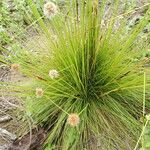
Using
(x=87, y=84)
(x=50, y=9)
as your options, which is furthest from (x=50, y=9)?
(x=87, y=84)

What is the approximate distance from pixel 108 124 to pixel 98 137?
91 millimetres

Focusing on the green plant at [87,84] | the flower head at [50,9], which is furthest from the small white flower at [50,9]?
the green plant at [87,84]

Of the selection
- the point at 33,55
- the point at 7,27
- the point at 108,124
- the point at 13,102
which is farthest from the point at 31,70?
the point at 7,27

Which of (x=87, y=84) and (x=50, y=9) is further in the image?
(x=87, y=84)

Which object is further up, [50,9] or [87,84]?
[50,9]

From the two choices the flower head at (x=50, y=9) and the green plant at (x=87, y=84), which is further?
the green plant at (x=87, y=84)

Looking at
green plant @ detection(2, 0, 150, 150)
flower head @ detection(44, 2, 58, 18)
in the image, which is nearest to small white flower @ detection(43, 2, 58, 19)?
flower head @ detection(44, 2, 58, 18)

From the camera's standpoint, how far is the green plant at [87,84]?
198 centimetres

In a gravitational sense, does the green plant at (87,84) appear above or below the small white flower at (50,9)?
below

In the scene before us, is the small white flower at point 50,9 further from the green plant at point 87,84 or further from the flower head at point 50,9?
the green plant at point 87,84

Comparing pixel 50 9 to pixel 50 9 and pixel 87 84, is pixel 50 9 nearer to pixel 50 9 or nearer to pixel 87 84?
pixel 50 9

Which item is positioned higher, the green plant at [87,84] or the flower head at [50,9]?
the flower head at [50,9]

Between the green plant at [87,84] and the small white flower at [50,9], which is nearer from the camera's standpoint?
the small white flower at [50,9]

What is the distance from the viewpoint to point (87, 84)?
6.89 ft
